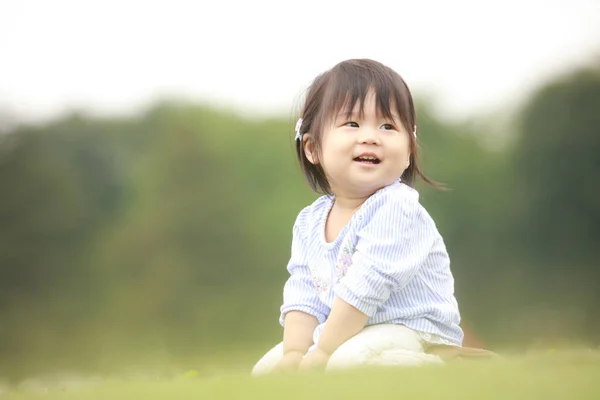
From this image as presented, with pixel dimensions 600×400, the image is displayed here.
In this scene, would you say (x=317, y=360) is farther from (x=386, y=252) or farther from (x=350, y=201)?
(x=350, y=201)

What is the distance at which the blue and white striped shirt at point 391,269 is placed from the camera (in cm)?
259

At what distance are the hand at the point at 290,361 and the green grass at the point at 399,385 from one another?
2.87 ft

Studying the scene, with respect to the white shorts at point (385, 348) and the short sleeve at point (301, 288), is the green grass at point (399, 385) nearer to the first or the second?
the white shorts at point (385, 348)

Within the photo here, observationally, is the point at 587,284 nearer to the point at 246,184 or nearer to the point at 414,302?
the point at 246,184

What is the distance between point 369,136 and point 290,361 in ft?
2.43

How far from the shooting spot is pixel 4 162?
11648mm

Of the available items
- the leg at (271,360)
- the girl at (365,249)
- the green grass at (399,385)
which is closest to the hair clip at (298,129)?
the girl at (365,249)

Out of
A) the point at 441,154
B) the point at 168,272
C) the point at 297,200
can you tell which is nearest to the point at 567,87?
the point at 441,154

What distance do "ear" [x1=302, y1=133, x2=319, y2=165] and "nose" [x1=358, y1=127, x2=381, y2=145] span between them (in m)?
0.30

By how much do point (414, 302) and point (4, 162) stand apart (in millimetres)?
9916

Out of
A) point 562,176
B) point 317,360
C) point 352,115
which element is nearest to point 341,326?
point 317,360

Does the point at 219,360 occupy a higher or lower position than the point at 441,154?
lower

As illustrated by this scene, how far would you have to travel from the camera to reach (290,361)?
280 cm

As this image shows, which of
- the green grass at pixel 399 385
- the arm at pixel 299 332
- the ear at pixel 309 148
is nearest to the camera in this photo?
the green grass at pixel 399 385
